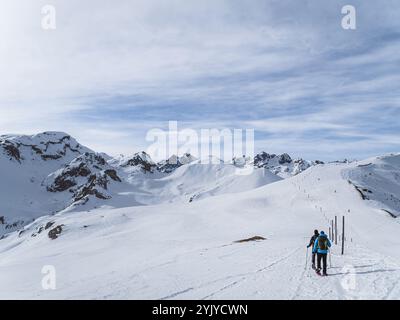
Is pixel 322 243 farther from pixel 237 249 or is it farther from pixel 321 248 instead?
pixel 237 249

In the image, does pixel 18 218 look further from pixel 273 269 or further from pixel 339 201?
pixel 273 269

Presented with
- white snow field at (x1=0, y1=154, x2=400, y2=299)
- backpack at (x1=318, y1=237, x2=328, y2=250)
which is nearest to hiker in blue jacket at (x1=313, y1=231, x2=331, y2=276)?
backpack at (x1=318, y1=237, x2=328, y2=250)

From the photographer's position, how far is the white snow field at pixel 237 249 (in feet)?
48.0

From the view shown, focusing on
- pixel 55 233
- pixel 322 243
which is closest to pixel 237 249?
pixel 322 243

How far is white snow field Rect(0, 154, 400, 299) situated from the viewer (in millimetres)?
14625

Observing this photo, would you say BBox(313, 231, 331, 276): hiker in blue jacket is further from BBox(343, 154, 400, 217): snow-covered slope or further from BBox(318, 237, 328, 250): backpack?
BBox(343, 154, 400, 217): snow-covered slope

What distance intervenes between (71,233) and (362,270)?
68963mm

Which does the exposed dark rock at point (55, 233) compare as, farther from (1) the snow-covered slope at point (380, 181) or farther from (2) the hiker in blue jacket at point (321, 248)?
(2) the hiker in blue jacket at point (321, 248)

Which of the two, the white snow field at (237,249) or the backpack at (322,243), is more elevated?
the backpack at (322,243)

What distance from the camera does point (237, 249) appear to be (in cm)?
2836

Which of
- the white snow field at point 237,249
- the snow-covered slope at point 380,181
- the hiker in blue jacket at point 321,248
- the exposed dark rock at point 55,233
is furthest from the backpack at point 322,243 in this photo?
the exposed dark rock at point 55,233
